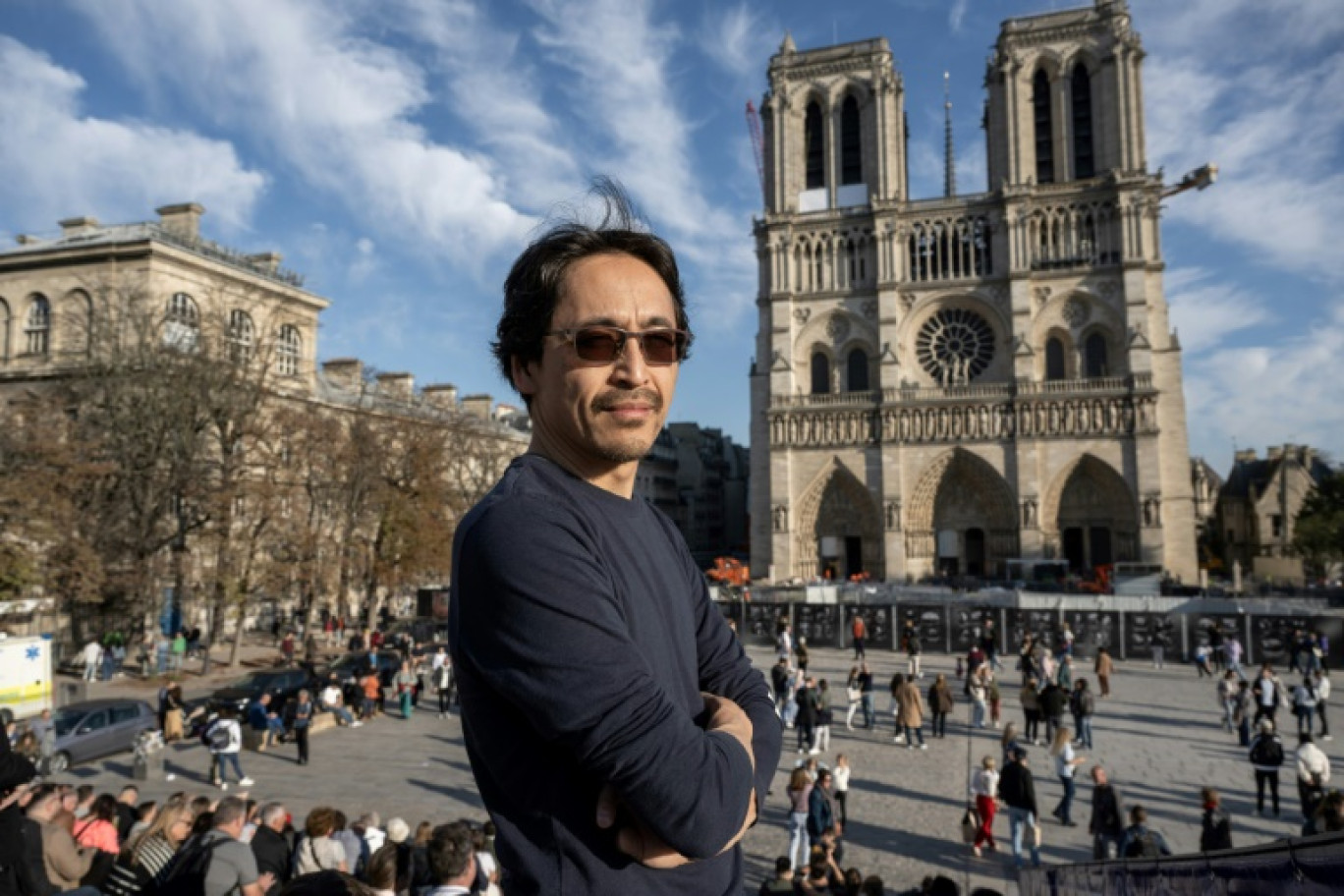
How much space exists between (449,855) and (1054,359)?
44220 millimetres

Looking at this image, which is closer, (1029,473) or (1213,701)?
(1213,701)

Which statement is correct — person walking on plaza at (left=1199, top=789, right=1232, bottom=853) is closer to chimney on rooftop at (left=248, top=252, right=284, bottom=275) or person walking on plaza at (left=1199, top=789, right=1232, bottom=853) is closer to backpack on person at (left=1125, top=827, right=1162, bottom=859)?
backpack on person at (left=1125, top=827, right=1162, bottom=859)

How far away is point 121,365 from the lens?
77.3ft

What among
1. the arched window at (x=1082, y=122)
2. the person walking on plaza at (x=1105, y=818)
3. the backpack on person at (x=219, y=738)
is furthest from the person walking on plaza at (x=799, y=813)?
the arched window at (x=1082, y=122)

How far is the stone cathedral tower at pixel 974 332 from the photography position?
40.5m

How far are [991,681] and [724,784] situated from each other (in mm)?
16226

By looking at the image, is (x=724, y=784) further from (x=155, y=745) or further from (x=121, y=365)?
(x=121, y=365)

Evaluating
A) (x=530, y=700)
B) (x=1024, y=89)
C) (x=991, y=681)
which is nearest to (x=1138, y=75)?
(x=1024, y=89)

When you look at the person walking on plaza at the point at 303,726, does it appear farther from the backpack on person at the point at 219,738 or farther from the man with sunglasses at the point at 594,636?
the man with sunglasses at the point at 594,636

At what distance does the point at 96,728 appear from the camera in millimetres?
13906

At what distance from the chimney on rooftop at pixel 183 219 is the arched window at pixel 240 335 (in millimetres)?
5320

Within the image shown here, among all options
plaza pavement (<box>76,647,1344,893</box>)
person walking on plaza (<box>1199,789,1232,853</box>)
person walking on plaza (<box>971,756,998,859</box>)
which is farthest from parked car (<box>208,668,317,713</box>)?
person walking on plaza (<box>1199,789,1232,853</box>)

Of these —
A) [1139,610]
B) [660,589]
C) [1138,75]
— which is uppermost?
[1138,75]

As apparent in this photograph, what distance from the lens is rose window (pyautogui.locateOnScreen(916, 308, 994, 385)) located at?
43812mm
